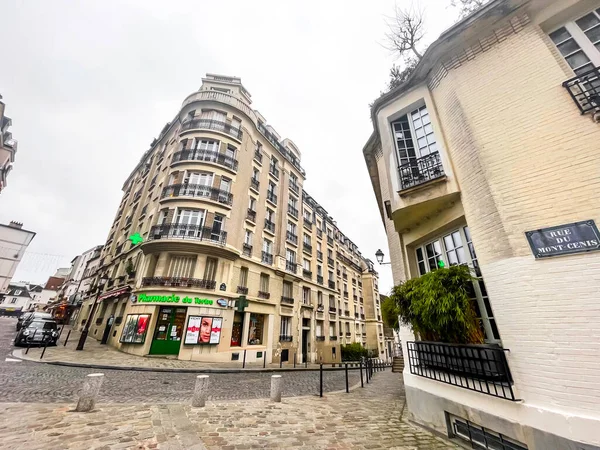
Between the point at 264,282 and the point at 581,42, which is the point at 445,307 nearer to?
the point at 581,42

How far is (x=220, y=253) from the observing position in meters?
16.0

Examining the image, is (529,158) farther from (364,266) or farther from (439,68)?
(364,266)

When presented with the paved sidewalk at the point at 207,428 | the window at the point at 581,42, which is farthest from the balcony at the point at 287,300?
the window at the point at 581,42

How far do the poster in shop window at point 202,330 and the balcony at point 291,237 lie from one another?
1032 centimetres

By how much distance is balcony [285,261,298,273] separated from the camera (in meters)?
21.9

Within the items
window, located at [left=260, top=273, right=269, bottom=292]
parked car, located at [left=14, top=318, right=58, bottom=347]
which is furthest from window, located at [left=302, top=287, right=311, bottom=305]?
parked car, located at [left=14, top=318, right=58, bottom=347]

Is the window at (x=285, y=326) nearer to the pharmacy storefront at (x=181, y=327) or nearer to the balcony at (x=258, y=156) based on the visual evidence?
the pharmacy storefront at (x=181, y=327)

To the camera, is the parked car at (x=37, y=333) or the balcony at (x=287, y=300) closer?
the parked car at (x=37, y=333)

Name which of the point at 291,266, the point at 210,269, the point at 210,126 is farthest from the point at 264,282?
the point at 210,126

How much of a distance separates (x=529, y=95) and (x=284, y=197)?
2021 cm

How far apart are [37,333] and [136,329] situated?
614cm

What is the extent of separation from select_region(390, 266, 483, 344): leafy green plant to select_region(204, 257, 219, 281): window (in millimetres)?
13456

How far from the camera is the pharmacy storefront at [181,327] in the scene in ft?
44.8

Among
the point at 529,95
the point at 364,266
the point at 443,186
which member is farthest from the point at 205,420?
the point at 364,266
